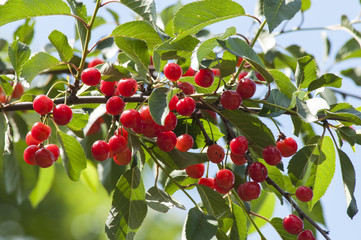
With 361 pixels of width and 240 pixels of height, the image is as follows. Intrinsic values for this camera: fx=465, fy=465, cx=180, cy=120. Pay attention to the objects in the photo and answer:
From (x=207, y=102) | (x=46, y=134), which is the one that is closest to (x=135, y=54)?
(x=207, y=102)

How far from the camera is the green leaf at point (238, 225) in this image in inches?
46.8

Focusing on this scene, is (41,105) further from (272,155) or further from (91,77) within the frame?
(272,155)

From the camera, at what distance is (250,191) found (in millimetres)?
1129

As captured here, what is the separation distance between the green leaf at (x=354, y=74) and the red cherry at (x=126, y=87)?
4.76ft

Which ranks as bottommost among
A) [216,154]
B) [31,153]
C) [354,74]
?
[354,74]

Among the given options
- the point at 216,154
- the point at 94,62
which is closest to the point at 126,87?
the point at 216,154

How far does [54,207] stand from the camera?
1140 centimetres

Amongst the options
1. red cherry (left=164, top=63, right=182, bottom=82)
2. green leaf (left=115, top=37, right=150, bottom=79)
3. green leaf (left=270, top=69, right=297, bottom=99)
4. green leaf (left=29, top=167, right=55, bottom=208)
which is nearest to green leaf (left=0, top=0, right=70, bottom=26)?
green leaf (left=115, top=37, right=150, bottom=79)

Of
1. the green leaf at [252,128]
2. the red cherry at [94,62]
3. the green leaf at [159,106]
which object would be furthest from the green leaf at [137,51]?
the red cherry at [94,62]

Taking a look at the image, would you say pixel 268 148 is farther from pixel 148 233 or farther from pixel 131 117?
pixel 148 233

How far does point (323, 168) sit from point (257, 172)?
20 centimetres

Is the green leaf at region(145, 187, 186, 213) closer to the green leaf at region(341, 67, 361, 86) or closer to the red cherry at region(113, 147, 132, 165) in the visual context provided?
the red cherry at region(113, 147, 132, 165)

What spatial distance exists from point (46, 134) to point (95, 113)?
0.22 m

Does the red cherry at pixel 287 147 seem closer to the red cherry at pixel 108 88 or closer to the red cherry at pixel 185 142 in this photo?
the red cherry at pixel 185 142
